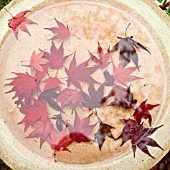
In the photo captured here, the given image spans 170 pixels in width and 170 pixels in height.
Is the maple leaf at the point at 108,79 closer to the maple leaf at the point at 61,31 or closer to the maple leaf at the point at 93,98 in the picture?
the maple leaf at the point at 93,98

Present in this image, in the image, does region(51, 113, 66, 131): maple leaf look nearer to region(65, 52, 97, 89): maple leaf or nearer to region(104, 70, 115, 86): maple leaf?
region(65, 52, 97, 89): maple leaf

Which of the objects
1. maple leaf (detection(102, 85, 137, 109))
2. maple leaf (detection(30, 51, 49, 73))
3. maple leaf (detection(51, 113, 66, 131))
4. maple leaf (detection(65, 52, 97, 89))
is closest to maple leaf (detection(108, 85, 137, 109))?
maple leaf (detection(102, 85, 137, 109))

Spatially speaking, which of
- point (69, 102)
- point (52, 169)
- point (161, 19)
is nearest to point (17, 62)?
point (69, 102)

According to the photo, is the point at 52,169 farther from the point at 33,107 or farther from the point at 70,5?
the point at 70,5

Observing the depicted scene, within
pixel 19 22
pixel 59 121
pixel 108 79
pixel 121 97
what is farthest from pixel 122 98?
pixel 19 22

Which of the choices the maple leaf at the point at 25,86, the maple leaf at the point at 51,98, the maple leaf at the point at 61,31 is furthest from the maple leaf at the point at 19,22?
the maple leaf at the point at 51,98

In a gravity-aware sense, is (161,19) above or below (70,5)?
above

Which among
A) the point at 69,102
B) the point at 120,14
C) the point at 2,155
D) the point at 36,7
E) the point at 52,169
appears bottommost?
the point at 2,155
